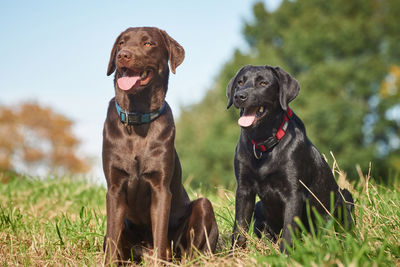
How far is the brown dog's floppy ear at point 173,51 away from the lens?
370 centimetres

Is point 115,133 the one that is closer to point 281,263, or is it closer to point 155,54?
point 155,54

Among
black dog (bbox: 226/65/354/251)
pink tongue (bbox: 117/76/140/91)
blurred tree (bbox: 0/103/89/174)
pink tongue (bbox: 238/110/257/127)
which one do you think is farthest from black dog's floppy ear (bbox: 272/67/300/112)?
blurred tree (bbox: 0/103/89/174)

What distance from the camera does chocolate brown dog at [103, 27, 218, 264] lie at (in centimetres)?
334

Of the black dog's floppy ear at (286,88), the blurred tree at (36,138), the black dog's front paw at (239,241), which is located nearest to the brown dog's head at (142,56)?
Result: the black dog's floppy ear at (286,88)

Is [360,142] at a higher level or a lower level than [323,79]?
lower

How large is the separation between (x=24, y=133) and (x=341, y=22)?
2368 centimetres

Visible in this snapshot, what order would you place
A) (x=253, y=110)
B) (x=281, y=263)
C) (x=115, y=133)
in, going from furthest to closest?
(x=253, y=110) < (x=115, y=133) < (x=281, y=263)

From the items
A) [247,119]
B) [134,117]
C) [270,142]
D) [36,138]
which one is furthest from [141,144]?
[36,138]

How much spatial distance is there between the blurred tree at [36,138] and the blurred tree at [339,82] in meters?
14.2

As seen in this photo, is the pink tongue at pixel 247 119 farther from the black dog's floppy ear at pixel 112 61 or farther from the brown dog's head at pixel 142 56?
the black dog's floppy ear at pixel 112 61

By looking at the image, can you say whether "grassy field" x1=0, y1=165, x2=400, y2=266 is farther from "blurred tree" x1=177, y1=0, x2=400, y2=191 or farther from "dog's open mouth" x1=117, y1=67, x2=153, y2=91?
"blurred tree" x1=177, y1=0, x2=400, y2=191

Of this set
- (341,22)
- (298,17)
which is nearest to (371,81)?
(341,22)

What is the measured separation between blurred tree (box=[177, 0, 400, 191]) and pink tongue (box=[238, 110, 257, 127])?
14.8 m

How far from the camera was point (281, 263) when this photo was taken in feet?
7.89
